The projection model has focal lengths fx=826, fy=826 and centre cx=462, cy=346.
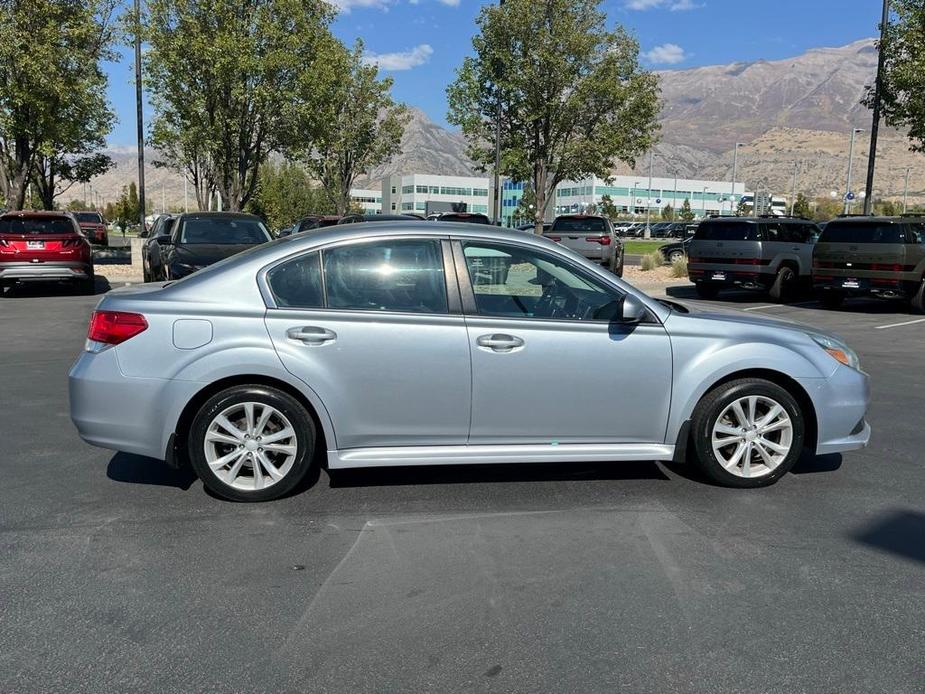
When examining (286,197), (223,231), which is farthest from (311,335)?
(286,197)

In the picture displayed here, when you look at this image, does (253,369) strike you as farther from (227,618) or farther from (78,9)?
(78,9)

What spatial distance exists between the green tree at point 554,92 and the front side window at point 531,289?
19.7 meters

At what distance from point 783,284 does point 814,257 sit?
1.52 meters

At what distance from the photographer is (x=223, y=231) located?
1417 centimetres

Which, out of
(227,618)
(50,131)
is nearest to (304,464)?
(227,618)

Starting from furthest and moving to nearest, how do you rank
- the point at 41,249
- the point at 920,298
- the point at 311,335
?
the point at 41,249
the point at 920,298
the point at 311,335

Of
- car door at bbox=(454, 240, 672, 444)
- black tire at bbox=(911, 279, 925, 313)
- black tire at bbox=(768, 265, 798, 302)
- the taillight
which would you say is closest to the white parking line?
black tire at bbox=(911, 279, 925, 313)

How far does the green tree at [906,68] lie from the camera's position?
68.0ft

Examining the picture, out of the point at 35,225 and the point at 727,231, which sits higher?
the point at 727,231

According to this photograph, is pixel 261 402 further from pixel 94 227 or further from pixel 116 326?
pixel 94 227

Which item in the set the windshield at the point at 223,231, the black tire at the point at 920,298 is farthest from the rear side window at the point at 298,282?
the black tire at the point at 920,298

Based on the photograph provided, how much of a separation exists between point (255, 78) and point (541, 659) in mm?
22465

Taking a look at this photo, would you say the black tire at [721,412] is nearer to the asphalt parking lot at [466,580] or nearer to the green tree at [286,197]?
the asphalt parking lot at [466,580]

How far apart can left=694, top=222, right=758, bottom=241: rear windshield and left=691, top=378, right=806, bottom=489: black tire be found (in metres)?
13.5
